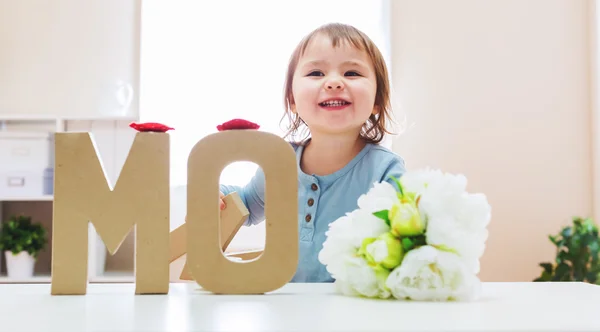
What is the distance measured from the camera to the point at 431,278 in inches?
22.3

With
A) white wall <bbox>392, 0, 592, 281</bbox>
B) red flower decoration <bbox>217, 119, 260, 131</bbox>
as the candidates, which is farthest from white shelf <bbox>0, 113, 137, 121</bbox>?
red flower decoration <bbox>217, 119, 260, 131</bbox>

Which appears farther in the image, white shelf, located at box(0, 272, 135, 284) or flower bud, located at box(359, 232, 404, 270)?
white shelf, located at box(0, 272, 135, 284)

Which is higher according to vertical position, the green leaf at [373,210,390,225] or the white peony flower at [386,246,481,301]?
the green leaf at [373,210,390,225]

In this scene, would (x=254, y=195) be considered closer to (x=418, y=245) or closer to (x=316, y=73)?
(x=316, y=73)

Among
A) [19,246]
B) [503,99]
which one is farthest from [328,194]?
[503,99]

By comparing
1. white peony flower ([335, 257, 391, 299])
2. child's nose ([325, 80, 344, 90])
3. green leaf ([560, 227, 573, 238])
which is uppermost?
child's nose ([325, 80, 344, 90])

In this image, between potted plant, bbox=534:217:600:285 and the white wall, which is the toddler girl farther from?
the white wall

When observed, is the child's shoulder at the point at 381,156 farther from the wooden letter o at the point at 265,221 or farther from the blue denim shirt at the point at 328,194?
the wooden letter o at the point at 265,221

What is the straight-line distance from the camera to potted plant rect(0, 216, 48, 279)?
285cm

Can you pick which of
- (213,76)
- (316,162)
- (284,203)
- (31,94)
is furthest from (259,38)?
(284,203)

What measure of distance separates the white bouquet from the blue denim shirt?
1.49 feet

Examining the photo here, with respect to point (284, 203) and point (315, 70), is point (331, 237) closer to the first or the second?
point (284, 203)

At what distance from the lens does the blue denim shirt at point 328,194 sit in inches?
42.9

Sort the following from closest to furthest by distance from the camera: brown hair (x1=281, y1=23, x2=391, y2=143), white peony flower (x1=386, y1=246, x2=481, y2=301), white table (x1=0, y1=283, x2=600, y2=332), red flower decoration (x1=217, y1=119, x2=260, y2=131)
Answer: white table (x1=0, y1=283, x2=600, y2=332)
white peony flower (x1=386, y1=246, x2=481, y2=301)
red flower decoration (x1=217, y1=119, x2=260, y2=131)
brown hair (x1=281, y1=23, x2=391, y2=143)
